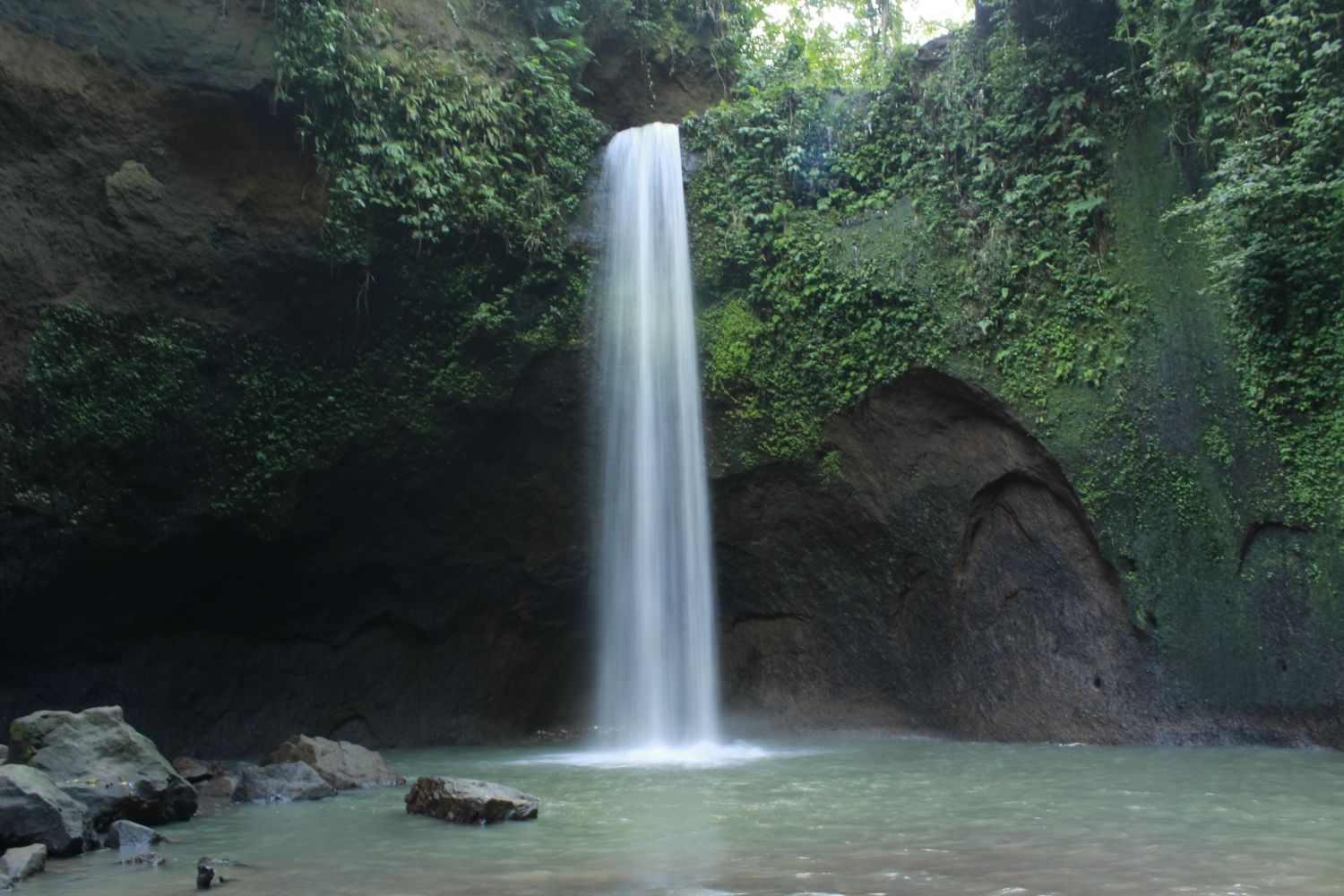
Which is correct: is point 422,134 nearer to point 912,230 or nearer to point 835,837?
point 912,230

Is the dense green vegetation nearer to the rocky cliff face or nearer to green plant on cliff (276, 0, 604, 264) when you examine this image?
the rocky cliff face

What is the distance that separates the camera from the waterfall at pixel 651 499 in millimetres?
12039

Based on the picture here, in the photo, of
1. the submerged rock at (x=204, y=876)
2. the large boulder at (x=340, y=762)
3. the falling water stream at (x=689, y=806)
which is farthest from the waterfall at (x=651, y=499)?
the submerged rock at (x=204, y=876)

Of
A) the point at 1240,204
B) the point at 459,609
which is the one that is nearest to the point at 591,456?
the point at 459,609

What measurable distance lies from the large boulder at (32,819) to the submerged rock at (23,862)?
258mm

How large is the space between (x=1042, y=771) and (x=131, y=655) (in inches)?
358

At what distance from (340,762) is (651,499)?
4.79 m

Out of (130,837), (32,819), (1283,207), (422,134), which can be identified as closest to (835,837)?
(130,837)

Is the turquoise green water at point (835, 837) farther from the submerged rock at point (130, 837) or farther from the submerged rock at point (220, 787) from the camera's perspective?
the submerged rock at point (220, 787)

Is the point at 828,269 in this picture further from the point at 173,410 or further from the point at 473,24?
the point at 173,410

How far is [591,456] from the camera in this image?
40.9 ft

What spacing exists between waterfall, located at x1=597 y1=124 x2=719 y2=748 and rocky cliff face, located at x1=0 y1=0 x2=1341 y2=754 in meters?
0.46

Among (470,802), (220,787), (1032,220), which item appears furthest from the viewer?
(1032,220)

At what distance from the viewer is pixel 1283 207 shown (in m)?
9.37
